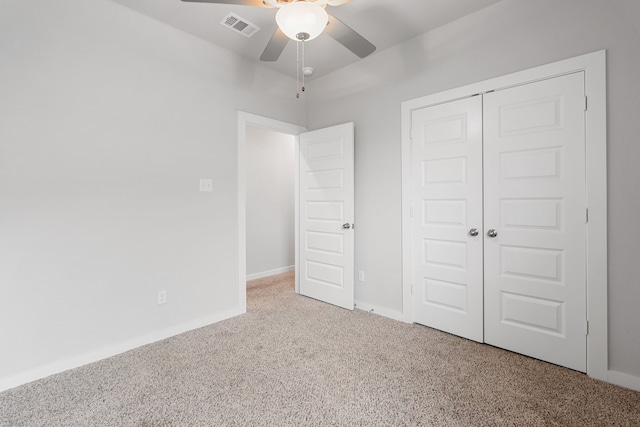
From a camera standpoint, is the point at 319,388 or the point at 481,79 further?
the point at 481,79

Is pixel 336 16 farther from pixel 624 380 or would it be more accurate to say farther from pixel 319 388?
pixel 624 380

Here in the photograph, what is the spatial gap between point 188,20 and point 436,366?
3397 mm

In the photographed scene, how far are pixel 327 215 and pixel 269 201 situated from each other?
1.81m

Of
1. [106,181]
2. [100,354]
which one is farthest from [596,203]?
[100,354]

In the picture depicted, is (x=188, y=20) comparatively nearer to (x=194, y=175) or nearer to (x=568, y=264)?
(x=194, y=175)

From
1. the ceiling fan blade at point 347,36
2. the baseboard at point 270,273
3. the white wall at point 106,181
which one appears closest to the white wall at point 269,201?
the baseboard at point 270,273

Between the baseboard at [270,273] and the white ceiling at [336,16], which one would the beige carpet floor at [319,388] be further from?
the white ceiling at [336,16]

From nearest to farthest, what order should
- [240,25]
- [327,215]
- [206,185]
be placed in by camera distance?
[240,25]
[206,185]
[327,215]

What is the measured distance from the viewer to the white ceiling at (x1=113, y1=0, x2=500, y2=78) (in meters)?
2.37

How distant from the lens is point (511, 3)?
2.29 meters

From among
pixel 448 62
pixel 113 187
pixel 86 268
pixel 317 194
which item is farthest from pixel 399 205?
pixel 86 268

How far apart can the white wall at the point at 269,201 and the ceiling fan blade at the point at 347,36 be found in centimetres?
291

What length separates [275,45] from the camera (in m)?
2.15

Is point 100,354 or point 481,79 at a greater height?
point 481,79
